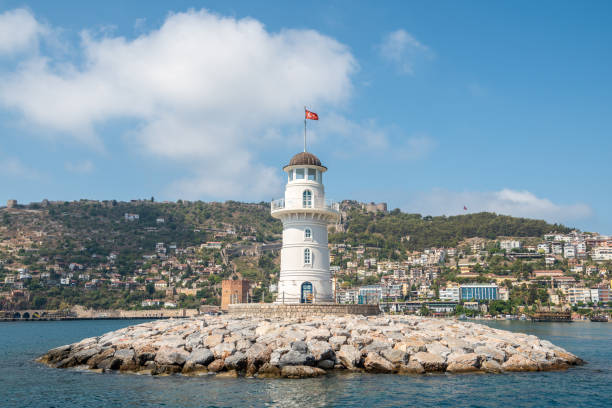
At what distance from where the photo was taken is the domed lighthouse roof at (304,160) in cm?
A: 2467

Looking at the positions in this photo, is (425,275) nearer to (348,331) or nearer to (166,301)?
(166,301)

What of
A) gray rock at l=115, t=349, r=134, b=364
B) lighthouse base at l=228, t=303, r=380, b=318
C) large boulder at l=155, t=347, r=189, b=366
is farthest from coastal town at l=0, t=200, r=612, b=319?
large boulder at l=155, t=347, r=189, b=366

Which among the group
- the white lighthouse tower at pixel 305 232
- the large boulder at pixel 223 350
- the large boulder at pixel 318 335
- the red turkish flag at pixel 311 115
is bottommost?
the large boulder at pixel 223 350

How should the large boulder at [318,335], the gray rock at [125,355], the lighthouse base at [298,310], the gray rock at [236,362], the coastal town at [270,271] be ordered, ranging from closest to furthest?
1. the gray rock at [236,362]
2. the large boulder at [318,335]
3. the gray rock at [125,355]
4. the lighthouse base at [298,310]
5. the coastal town at [270,271]

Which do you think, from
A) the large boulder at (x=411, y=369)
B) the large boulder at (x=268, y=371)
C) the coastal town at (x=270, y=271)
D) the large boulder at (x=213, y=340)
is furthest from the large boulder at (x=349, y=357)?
the coastal town at (x=270, y=271)

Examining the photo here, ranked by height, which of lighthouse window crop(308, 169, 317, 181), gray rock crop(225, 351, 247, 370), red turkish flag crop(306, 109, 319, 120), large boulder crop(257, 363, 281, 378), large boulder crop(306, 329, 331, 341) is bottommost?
large boulder crop(257, 363, 281, 378)

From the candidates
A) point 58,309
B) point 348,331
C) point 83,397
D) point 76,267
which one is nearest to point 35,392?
point 83,397

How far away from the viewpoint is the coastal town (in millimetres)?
114688

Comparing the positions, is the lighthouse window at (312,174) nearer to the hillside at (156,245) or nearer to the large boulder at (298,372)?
the large boulder at (298,372)

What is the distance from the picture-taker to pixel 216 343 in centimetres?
1883

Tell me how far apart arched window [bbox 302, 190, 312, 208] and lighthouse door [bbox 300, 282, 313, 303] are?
3230 millimetres

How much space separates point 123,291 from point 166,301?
31.1 ft

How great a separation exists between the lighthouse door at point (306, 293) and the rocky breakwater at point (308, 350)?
2259 mm

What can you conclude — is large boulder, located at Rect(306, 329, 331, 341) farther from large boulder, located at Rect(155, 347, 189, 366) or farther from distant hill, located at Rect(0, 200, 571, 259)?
distant hill, located at Rect(0, 200, 571, 259)
